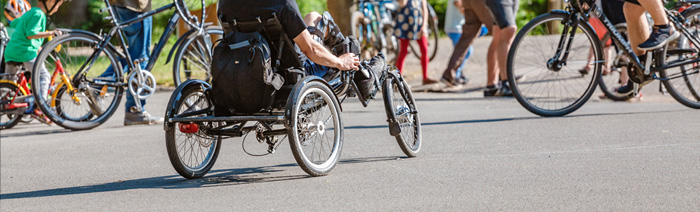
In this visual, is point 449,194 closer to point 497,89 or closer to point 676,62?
point 676,62

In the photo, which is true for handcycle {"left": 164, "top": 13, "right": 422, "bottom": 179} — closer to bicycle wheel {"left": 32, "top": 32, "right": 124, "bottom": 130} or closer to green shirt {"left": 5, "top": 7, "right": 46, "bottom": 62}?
Result: bicycle wheel {"left": 32, "top": 32, "right": 124, "bottom": 130}

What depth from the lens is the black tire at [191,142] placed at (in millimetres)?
5281

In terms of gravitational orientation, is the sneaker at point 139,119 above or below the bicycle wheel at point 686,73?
below

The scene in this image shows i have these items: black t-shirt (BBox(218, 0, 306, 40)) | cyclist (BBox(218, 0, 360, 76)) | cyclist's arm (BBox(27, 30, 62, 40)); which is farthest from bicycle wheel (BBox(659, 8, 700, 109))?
cyclist's arm (BBox(27, 30, 62, 40))

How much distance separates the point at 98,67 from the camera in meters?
8.41

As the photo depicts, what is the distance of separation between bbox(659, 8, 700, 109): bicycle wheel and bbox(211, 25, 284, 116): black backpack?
373cm

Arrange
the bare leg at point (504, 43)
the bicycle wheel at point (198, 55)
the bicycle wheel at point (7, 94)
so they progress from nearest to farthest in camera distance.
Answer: the bicycle wheel at point (7, 94)
the bicycle wheel at point (198, 55)
the bare leg at point (504, 43)

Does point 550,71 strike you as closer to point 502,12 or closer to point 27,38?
point 502,12

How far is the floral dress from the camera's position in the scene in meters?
11.8

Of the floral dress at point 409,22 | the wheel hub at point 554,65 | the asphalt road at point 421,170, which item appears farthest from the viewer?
the floral dress at point 409,22

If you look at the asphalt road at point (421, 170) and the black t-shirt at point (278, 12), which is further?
the black t-shirt at point (278, 12)

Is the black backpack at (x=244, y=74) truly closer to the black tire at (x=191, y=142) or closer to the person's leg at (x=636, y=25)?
the black tire at (x=191, y=142)

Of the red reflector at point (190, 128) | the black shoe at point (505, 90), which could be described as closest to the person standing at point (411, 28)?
the black shoe at point (505, 90)

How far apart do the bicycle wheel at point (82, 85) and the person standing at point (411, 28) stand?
4259mm
